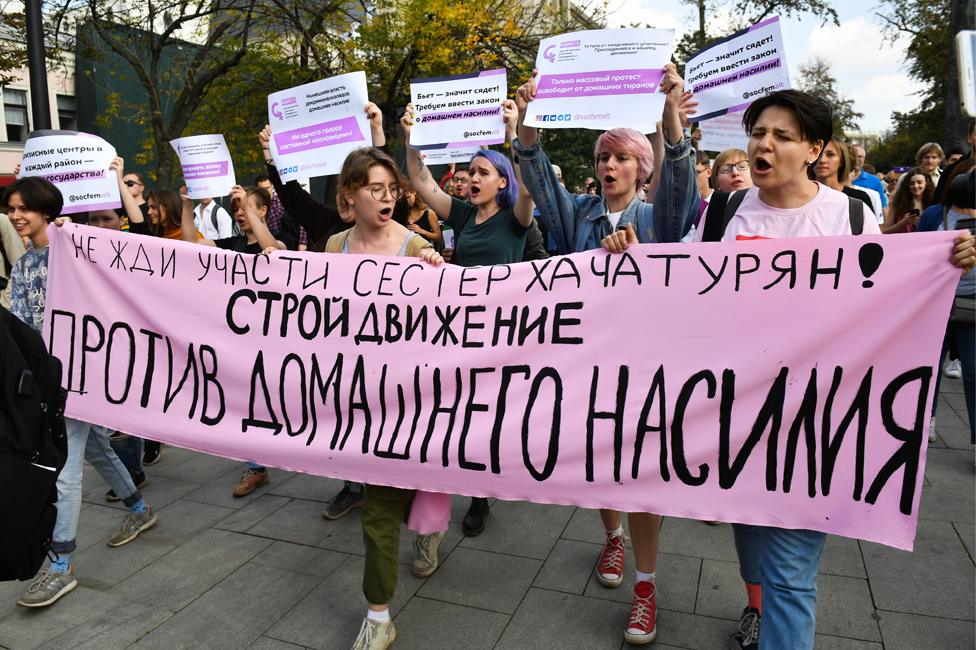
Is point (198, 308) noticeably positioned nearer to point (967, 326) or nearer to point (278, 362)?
point (278, 362)

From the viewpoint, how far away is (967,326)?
4.25m

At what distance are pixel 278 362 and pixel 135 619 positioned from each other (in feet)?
3.98

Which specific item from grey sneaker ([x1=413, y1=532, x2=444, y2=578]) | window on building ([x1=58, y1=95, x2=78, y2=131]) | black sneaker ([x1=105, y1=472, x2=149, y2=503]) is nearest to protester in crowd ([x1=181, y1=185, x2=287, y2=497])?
black sneaker ([x1=105, y1=472, x2=149, y2=503])

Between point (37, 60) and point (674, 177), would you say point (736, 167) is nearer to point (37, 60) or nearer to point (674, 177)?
point (674, 177)

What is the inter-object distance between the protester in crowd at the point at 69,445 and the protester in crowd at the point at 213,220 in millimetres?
3156

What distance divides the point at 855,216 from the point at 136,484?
4319 mm

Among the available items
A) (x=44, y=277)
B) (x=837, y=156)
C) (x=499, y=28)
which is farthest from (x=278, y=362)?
(x=499, y=28)

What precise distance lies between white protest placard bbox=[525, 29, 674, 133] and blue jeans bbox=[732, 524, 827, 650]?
64.2 inches

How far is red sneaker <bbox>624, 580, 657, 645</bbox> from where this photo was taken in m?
2.80

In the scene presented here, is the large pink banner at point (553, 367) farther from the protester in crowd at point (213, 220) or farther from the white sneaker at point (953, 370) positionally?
the white sneaker at point (953, 370)

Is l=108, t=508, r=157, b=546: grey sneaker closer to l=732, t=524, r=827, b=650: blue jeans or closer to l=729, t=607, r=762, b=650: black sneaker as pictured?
l=729, t=607, r=762, b=650: black sneaker

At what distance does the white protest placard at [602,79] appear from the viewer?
3.01 metres

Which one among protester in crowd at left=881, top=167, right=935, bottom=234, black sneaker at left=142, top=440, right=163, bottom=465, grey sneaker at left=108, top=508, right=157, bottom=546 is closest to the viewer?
grey sneaker at left=108, top=508, right=157, bottom=546

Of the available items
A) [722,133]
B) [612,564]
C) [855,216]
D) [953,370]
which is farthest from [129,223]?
[953,370]
